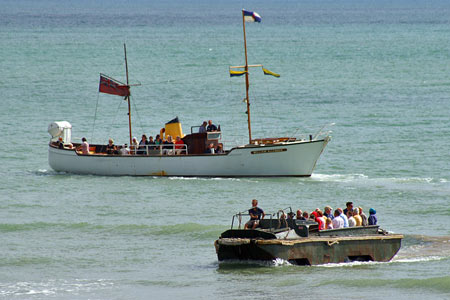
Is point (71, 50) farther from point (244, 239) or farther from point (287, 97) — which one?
point (244, 239)

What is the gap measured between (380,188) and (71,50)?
8859 centimetres

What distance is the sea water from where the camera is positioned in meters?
25.8

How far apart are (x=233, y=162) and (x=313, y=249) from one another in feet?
58.8

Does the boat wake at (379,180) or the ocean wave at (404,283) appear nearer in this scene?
the ocean wave at (404,283)

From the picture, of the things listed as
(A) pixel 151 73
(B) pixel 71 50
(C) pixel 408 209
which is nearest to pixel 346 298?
(C) pixel 408 209

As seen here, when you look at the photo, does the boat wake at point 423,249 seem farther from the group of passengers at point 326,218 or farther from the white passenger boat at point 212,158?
the white passenger boat at point 212,158

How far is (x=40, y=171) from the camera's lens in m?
47.0

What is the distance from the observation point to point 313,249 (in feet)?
85.8

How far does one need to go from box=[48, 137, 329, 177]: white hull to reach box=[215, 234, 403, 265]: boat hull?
15.8 metres

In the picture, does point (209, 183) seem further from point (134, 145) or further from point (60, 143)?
point (60, 143)

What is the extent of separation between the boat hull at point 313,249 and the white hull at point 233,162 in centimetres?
1578

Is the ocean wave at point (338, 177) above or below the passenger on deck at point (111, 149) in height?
below

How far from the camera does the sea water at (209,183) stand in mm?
25781

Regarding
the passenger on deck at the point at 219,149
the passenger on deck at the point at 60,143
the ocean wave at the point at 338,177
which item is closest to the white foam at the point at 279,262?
the ocean wave at the point at 338,177
